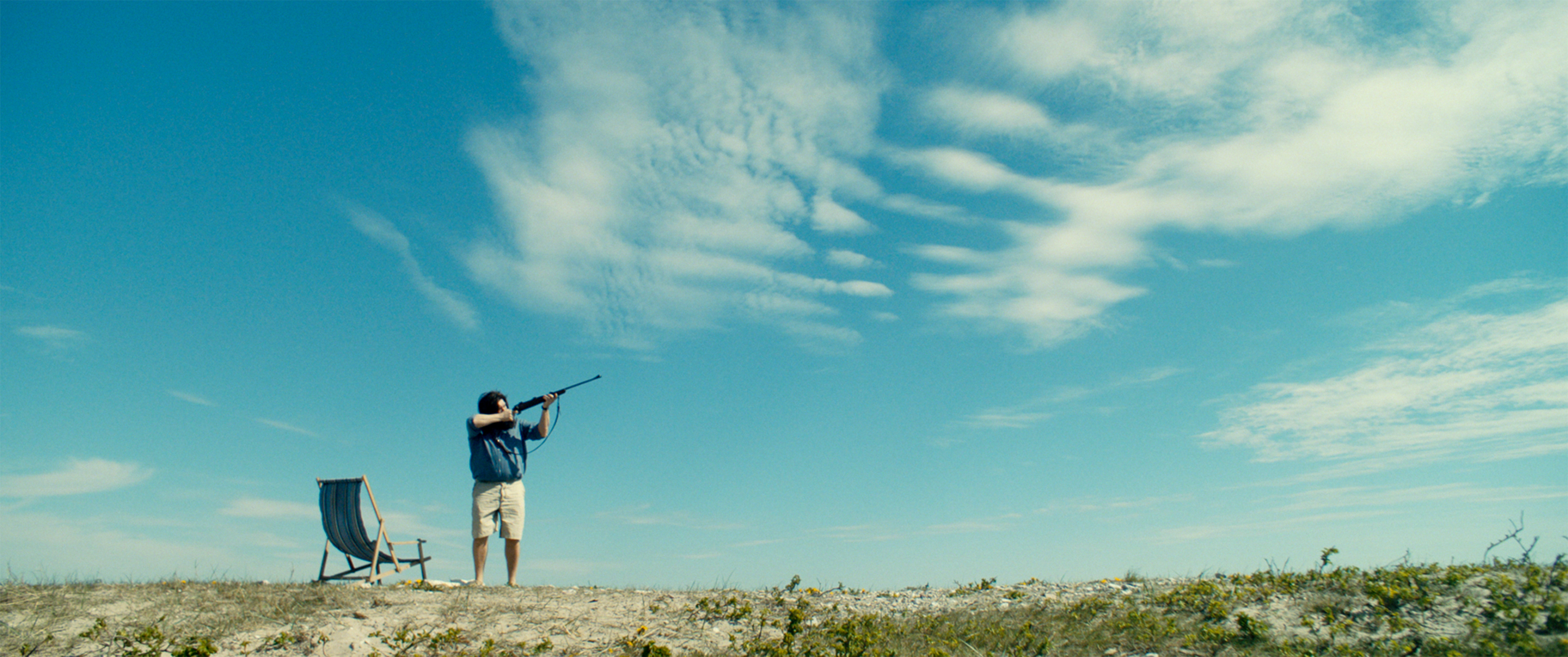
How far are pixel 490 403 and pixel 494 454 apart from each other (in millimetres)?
553

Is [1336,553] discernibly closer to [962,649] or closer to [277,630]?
[962,649]

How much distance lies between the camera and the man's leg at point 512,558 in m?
8.21

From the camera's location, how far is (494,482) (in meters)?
8.18

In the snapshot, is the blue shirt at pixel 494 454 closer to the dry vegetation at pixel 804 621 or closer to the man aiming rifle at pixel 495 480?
the man aiming rifle at pixel 495 480

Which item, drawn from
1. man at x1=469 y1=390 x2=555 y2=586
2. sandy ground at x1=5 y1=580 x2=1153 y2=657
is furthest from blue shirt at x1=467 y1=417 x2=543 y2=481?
sandy ground at x1=5 y1=580 x2=1153 y2=657

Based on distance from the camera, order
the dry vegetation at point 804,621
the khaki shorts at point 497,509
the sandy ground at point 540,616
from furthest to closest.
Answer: the khaki shorts at point 497,509, the sandy ground at point 540,616, the dry vegetation at point 804,621

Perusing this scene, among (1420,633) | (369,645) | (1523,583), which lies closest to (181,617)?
(369,645)

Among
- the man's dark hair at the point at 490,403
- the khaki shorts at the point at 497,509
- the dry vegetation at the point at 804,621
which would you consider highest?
the man's dark hair at the point at 490,403

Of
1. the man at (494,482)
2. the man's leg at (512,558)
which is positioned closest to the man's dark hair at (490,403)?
the man at (494,482)

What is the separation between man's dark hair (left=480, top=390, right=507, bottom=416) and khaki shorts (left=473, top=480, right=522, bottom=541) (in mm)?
728

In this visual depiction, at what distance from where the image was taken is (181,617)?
21.0 feet

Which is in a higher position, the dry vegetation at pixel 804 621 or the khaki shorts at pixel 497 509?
the khaki shorts at pixel 497 509

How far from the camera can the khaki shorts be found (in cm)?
809

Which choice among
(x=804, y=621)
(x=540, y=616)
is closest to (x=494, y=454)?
(x=540, y=616)
